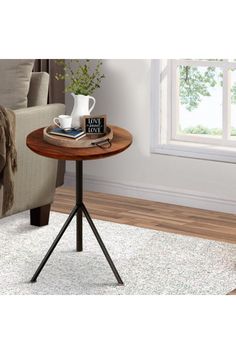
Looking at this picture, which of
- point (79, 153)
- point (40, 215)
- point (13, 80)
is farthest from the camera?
point (40, 215)

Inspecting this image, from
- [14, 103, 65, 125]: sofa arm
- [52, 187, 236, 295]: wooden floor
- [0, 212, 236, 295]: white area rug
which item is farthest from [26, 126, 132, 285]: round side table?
[52, 187, 236, 295]: wooden floor

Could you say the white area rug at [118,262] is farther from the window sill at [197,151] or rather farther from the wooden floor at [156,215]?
the window sill at [197,151]

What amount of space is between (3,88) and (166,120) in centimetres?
125

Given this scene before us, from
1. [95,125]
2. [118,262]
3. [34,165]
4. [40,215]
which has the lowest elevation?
[118,262]

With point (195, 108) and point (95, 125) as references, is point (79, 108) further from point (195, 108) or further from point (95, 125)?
point (195, 108)

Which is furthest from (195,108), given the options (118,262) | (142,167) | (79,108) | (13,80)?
(118,262)

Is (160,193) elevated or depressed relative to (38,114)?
depressed

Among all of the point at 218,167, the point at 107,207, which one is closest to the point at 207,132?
the point at 218,167

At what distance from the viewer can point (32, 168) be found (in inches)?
162

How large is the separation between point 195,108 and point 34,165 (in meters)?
1.21

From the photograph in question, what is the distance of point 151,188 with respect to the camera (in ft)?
16.3

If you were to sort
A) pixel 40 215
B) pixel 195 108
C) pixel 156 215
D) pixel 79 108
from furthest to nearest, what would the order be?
pixel 195 108, pixel 156 215, pixel 40 215, pixel 79 108

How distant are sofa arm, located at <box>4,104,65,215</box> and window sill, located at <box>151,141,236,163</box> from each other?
2.80ft

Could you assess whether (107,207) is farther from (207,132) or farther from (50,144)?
(50,144)
